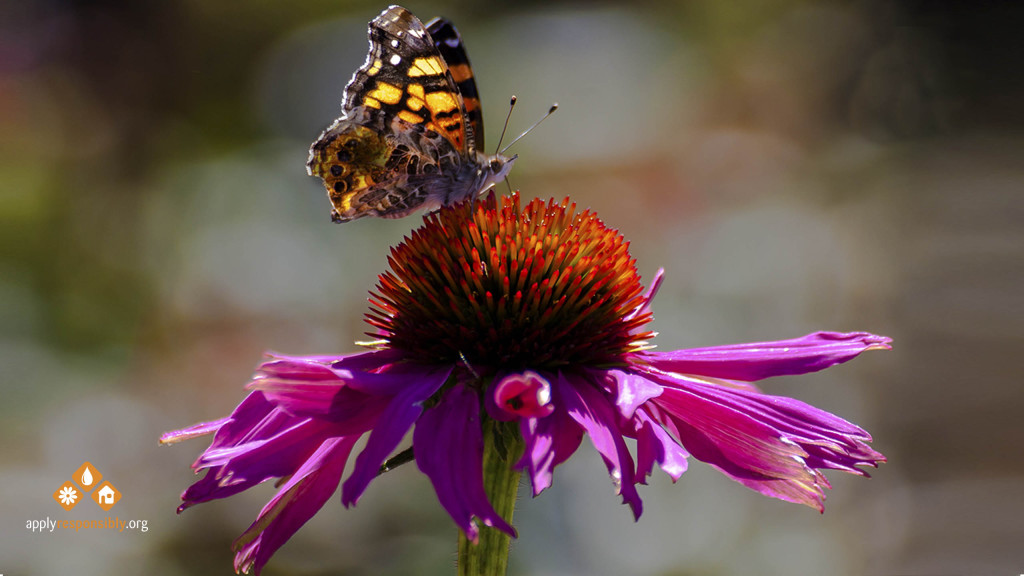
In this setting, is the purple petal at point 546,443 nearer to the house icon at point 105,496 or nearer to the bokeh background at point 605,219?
the bokeh background at point 605,219

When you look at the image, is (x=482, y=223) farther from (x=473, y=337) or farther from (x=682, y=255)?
(x=682, y=255)

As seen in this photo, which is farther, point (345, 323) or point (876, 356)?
point (876, 356)

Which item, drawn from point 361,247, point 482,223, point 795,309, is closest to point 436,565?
point 361,247

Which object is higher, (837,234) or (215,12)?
(215,12)

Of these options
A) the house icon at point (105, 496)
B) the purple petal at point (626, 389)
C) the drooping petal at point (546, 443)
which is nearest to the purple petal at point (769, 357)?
the purple petal at point (626, 389)

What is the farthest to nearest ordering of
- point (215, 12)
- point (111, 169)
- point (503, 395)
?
point (215, 12) < point (111, 169) < point (503, 395)

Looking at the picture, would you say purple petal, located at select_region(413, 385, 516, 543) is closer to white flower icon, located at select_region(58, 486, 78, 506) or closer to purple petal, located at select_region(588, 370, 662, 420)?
purple petal, located at select_region(588, 370, 662, 420)

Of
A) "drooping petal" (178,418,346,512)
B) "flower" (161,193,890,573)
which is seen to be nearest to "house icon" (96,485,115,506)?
"flower" (161,193,890,573)
